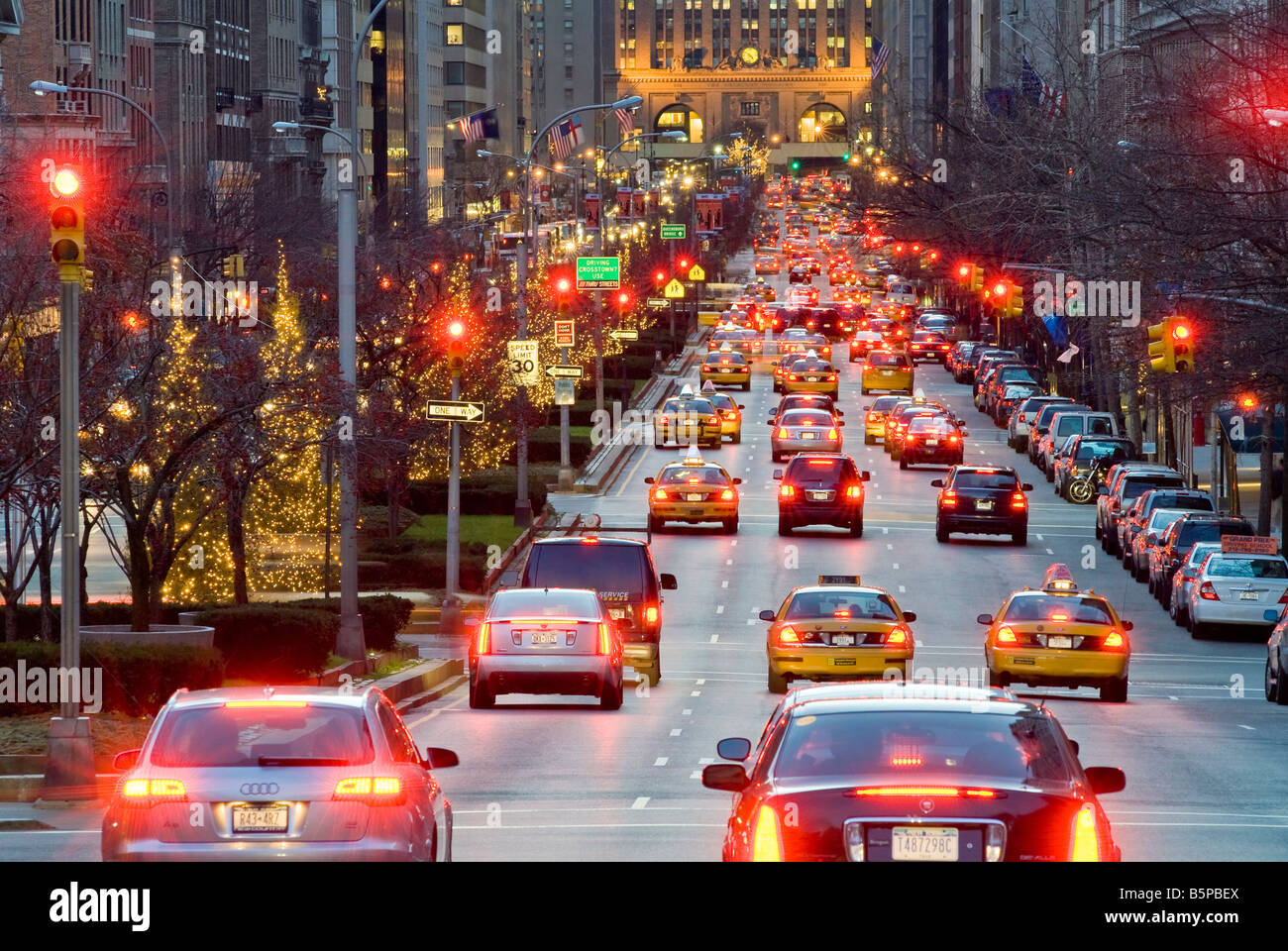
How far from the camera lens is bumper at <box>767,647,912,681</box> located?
95.1 ft

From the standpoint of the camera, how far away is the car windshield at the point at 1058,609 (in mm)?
29625

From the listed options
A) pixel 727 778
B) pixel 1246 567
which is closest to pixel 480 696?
pixel 1246 567

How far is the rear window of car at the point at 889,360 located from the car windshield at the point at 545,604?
6107 cm

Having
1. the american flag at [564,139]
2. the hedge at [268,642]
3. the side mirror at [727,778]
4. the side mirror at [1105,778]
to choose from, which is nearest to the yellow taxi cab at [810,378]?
the american flag at [564,139]

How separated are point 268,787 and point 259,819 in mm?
167

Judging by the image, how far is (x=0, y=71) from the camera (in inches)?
3204

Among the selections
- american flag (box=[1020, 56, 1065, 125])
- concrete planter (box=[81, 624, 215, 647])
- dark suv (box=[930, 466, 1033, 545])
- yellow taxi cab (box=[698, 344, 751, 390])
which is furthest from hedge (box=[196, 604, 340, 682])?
yellow taxi cab (box=[698, 344, 751, 390])

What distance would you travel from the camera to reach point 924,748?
1087 centimetres

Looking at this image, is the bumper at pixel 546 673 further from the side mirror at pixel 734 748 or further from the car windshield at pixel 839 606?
the side mirror at pixel 734 748

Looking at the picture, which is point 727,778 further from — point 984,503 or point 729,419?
point 729,419

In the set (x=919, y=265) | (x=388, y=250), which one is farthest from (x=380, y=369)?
(x=919, y=265)

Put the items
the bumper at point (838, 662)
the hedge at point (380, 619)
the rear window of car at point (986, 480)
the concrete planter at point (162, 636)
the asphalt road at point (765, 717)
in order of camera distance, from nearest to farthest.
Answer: the asphalt road at point (765, 717), the concrete planter at point (162, 636), the bumper at point (838, 662), the hedge at point (380, 619), the rear window of car at point (986, 480)

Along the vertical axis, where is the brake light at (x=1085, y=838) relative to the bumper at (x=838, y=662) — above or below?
above
